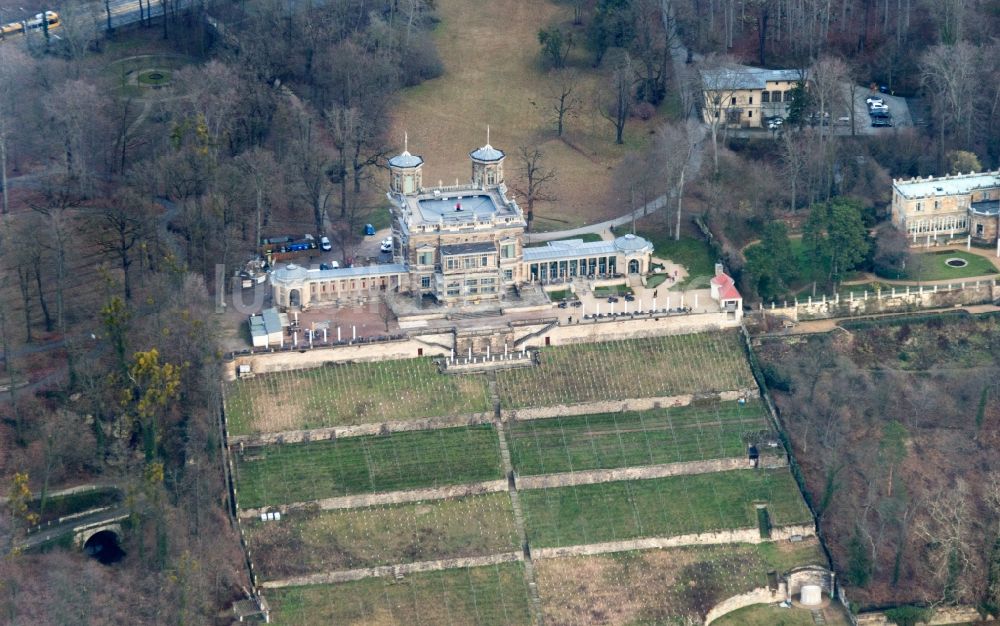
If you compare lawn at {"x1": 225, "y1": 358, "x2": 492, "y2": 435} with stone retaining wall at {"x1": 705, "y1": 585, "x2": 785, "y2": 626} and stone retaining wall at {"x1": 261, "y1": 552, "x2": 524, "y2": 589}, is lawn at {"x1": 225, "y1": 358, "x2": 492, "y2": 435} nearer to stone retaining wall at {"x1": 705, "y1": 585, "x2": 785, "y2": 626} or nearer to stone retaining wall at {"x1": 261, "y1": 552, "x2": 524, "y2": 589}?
stone retaining wall at {"x1": 261, "y1": 552, "x2": 524, "y2": 589}

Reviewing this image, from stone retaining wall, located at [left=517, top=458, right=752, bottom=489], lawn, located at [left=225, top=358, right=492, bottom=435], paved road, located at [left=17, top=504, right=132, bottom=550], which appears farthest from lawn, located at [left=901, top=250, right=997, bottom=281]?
paved road, located at [left=17, top=504, right=132, bottom=550]

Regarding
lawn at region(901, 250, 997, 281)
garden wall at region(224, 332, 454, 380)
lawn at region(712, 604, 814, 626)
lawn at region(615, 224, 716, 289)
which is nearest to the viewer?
lawn at region(712, 604, 814, 626)

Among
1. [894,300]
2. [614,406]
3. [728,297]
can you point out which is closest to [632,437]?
[614,406]

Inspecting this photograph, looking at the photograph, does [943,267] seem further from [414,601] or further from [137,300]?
[137,300]

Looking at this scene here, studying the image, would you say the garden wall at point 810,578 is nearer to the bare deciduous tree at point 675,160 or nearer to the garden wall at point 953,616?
the garden wall at point 953,616

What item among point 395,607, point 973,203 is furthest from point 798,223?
point 395,607

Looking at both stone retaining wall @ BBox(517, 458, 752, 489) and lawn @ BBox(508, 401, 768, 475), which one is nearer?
stone retaining wall @ BBox(517, 458, 752, 489)
